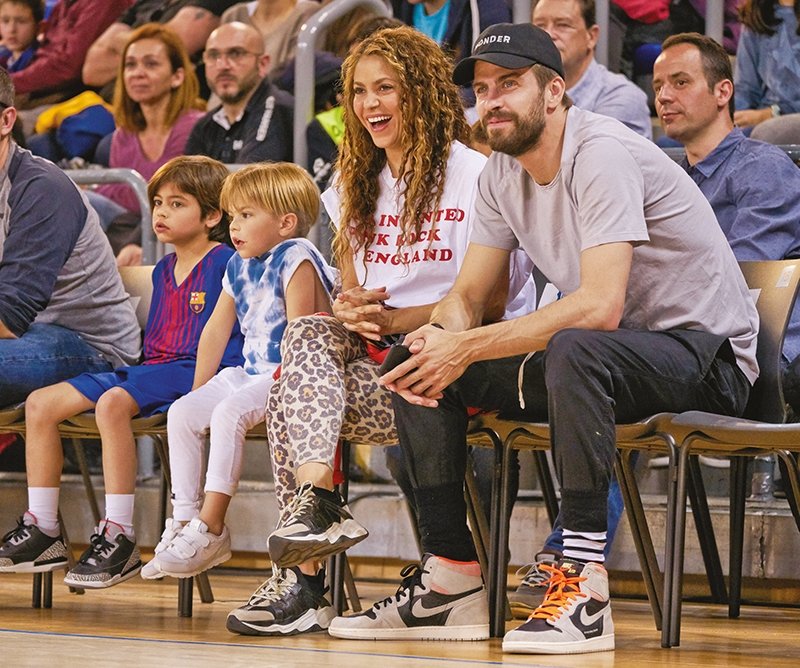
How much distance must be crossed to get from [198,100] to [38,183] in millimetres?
2127

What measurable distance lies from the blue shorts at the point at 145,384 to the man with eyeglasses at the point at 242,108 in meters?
1.58

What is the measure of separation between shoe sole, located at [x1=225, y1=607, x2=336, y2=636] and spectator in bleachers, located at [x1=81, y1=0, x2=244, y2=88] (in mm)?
3516

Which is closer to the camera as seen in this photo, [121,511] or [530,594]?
[530,594]

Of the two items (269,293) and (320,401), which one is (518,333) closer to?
(320,401)

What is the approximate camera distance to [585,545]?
222 cm

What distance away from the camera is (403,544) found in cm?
377

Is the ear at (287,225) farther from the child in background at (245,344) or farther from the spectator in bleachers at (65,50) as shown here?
the spectator in bleachers at (65,50)

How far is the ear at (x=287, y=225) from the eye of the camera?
3.02 m

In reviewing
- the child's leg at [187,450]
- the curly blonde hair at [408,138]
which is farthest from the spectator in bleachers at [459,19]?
the child's leg at [187,450]

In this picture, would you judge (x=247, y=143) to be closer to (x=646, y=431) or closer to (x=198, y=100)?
(x=198, y=100)

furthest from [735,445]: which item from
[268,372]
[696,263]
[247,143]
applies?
Answer: [247,143]

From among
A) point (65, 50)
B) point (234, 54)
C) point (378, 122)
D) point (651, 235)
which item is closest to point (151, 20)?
point (65, 50)

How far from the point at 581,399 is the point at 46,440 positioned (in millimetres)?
1330

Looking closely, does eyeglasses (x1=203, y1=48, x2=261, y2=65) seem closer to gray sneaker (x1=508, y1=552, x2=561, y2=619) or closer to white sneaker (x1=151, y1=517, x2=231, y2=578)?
white sneaker (x1=151, y1=517, x2=231, y2=578)
